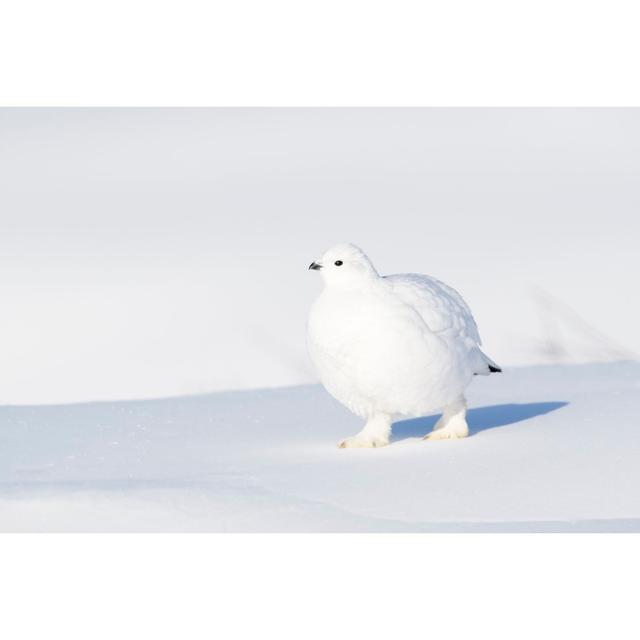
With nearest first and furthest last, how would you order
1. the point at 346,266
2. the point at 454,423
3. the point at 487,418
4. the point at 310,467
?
the point at 310,467 → the point at 346,266 → the point at 454,423 → the point at 487,418

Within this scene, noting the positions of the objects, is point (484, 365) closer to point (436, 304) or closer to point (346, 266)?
point (436, 304)

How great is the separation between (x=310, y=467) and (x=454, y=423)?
1.10 m

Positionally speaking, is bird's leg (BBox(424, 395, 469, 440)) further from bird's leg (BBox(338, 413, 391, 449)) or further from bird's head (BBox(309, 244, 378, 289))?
bird's head (BBox(309, 244, 378, 289))

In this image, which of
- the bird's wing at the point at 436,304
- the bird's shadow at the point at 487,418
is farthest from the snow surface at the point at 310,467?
the bird's wing at the point at 436,304

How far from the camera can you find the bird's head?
9094mm

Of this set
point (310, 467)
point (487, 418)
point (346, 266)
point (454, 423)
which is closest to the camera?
point (310, 467)

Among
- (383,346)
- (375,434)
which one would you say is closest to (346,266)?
(383,346)

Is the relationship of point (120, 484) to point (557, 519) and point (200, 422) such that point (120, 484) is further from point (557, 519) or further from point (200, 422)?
point (557, 519)

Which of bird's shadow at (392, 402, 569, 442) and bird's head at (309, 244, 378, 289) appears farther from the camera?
bird's shadow at (392, 402, 569, 442)

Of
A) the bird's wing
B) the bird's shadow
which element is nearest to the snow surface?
the bird's shadow

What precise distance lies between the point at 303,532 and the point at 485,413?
297 centimetres

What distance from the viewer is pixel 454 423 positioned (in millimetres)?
9305

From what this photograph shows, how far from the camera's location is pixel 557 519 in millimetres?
7609

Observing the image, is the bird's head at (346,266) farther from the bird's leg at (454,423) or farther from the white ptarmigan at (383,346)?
the bird's leg at (454,423)
